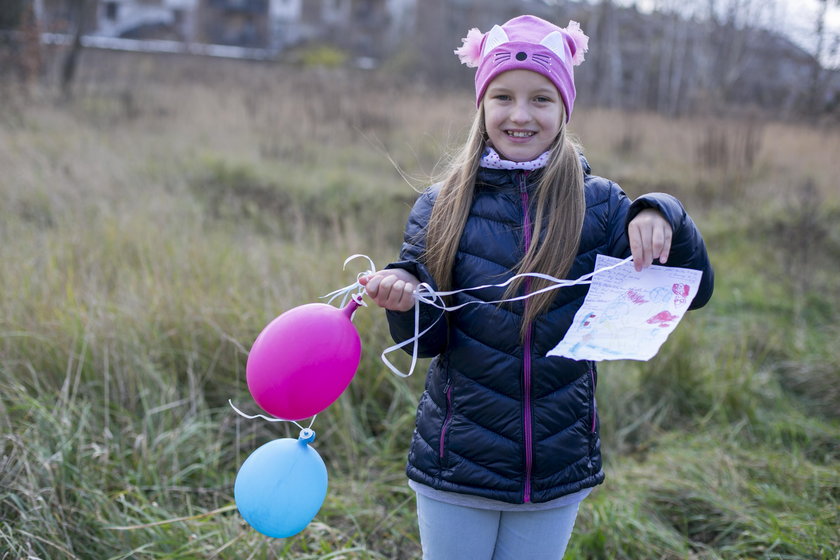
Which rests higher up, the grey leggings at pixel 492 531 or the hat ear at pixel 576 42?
the hat ear at pixel 576 42

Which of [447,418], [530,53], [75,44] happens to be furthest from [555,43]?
[75,44]

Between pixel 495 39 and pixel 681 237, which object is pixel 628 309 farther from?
pixel 495 39

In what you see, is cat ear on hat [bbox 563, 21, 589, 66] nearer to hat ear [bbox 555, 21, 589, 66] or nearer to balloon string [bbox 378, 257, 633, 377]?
hat ear [bbox 555, 21, 589, 66]

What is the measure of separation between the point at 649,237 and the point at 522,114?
398mm

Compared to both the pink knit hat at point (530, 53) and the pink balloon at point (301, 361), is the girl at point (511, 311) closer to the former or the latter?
the pink knit hat at point (530, 53)

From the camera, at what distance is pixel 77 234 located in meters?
4.21

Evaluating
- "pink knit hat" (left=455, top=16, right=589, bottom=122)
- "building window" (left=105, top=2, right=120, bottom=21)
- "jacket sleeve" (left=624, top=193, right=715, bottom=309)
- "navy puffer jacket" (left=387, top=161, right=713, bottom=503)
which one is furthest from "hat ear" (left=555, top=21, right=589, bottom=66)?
"building window" (left=105, top=2, right=120, bottom=21)

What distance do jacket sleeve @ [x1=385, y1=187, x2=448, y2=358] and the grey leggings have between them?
1.21 feet

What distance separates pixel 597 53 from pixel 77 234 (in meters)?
18.6

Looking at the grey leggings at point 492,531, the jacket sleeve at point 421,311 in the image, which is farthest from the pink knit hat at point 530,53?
the grey leggings at point 492,531

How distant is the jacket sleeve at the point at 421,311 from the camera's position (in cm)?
167

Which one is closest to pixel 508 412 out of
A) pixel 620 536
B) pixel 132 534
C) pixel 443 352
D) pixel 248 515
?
pixel 443 352

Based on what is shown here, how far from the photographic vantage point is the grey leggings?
1729 mm

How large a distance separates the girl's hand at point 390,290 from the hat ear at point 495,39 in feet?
1.94
